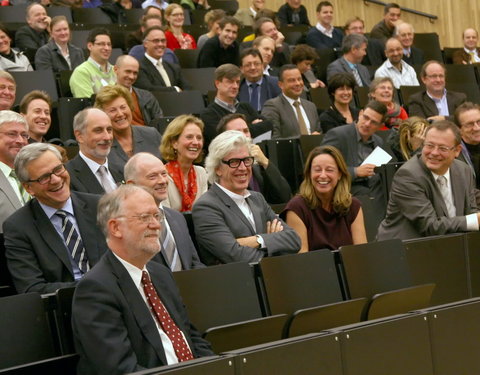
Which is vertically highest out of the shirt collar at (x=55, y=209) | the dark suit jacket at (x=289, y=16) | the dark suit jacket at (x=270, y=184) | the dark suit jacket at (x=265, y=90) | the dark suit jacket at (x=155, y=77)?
the dark suit jacket at (x=289, y=16)

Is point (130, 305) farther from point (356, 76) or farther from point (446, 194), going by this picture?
Result: point (356, 76)

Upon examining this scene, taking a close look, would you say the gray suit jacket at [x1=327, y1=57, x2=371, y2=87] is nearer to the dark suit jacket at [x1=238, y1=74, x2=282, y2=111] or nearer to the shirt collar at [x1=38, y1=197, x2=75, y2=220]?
the dark suit jacket at [x1=238, y1=74, x2=282, y2=111]

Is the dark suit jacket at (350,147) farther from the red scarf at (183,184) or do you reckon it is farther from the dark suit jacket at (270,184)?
the red scarf at (183,184)

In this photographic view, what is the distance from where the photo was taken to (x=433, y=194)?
15.1ft

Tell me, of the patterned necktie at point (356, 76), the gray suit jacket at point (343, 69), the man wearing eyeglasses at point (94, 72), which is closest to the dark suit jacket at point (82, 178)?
the man wearing eyeglasses at point (94, 72)

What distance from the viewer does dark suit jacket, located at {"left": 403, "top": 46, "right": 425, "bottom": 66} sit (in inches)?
368

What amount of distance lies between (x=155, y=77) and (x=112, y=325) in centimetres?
477

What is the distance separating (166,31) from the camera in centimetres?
880

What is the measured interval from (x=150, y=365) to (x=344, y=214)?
5.77ft

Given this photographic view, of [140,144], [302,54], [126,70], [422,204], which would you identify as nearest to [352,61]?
[302,54]

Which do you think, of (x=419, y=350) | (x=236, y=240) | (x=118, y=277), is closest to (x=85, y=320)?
(x=118, y=277)

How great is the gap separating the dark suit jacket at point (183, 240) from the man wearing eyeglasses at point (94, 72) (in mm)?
2944

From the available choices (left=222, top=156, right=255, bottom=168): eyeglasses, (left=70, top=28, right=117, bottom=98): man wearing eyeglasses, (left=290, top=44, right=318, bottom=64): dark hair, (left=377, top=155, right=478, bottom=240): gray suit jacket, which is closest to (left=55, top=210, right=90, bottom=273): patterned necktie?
(left=222, top=156, right=255, bottom=168): eyeglasses

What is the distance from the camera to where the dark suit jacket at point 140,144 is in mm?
4820
